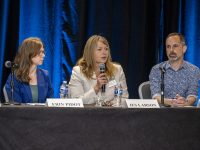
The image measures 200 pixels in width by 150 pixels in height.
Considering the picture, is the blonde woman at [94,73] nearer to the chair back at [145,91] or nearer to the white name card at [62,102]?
the chair back at [145,91]

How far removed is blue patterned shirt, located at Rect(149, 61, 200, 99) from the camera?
4.39 meters

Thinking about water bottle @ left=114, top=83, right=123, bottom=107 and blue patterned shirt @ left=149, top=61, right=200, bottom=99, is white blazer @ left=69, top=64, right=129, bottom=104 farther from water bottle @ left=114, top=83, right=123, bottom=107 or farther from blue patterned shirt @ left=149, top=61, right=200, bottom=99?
blue patterned shirt @ left=149, top=61, right=200, bottom=99

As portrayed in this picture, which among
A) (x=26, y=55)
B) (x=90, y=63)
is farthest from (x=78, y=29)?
(x=26, y=55)

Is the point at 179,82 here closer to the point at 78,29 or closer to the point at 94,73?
the point at 94,73

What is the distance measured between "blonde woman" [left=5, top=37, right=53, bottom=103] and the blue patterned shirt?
3.43ft

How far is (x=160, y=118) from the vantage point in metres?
2.88

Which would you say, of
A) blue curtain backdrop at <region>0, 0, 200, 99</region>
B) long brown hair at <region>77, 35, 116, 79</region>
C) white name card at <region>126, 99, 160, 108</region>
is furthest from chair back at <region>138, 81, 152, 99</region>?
white name card at <region>126, 99, 160, 108</region>

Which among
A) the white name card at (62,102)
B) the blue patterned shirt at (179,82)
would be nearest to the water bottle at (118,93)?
the blue patterned shirt at (179,82)

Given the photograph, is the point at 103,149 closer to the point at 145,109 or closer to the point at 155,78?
the point at 145,109

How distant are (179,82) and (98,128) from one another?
6.16 feet

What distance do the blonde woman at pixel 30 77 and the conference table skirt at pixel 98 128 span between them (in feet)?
4.33

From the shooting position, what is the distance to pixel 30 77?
13.8ft

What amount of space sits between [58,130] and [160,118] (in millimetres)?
669

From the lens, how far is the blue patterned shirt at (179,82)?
173 inches
